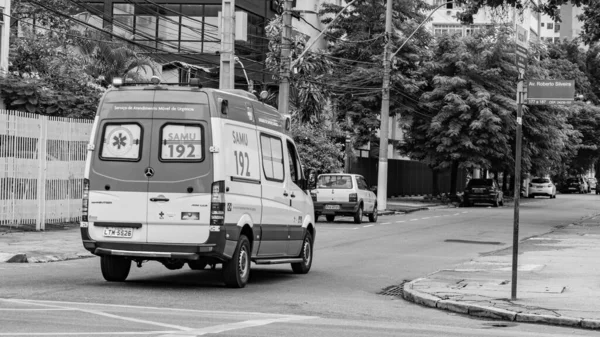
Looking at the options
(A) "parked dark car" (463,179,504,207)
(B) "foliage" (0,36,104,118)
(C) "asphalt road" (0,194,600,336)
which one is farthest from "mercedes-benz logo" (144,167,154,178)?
(A) "parked dark car" (463,179,504,207)

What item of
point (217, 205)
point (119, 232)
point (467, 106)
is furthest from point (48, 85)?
point (467, 106)

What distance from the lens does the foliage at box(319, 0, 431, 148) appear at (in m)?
54.3

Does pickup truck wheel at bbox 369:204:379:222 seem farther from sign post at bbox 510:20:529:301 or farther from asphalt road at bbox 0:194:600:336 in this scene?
sign post at bbox 510:20:529:301

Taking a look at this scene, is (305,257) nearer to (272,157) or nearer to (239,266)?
(272,157)

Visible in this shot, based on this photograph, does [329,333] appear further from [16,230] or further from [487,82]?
[487,82]

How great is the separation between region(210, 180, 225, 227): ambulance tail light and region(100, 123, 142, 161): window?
3.86 feet

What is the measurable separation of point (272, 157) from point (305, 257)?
2365 millimetres

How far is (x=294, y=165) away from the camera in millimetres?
16312

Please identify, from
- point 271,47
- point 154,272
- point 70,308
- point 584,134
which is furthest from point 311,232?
point 584,134

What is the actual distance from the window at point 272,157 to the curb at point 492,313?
2.82 meters

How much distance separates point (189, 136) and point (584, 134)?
225ft

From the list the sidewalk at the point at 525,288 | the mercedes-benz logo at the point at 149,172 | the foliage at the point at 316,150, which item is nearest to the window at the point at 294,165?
the sidewalk at the point at 525,288

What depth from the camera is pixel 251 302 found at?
490 inches

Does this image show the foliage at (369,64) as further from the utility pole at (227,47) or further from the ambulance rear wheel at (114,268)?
the ambulance rear wheel at (114,268)
